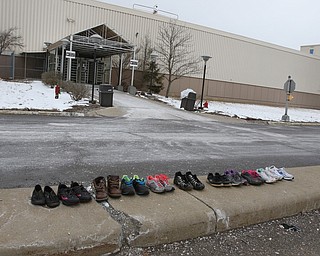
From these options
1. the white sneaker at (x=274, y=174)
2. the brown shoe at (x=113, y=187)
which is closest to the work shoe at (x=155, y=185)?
the brown shoe at (x=113, y=187)

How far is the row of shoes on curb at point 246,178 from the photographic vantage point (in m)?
4.46

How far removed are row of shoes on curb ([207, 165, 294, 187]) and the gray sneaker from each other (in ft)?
2.56

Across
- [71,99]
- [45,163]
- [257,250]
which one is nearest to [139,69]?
[71,99]

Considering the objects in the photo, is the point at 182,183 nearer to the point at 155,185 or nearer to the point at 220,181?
the point at 155,185

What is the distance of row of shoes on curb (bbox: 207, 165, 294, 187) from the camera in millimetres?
4457

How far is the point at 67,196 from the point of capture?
11.2 feet

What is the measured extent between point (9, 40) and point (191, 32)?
66.3ft

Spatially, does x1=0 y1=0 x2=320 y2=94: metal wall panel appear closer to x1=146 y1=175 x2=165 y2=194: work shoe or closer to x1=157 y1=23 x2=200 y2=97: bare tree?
x1=157 y1=23 x2=200 y2=97: bare tree

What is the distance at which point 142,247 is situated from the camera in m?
3.12

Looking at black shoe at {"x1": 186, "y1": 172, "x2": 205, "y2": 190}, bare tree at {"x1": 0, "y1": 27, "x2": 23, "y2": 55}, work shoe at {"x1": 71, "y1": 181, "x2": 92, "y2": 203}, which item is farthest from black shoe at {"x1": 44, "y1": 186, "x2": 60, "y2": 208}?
bare tree at {"x1": 0, "y1": 27, "x2": 23, "y2": 55}

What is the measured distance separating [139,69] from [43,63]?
371 inches

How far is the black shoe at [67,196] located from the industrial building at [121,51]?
18.5 metres

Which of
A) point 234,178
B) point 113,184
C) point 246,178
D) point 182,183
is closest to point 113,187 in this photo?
point 113,184

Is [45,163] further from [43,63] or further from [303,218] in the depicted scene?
[43,63]
